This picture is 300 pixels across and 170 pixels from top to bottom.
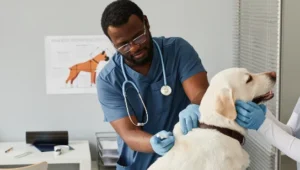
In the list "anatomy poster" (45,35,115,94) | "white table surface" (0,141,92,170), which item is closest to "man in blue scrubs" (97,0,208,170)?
"white table surface" (0,141,92,170)

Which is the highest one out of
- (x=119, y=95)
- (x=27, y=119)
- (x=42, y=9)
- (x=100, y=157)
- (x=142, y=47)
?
(x=42, y=9)

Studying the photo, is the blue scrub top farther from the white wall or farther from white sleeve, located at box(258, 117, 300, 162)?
the white wall

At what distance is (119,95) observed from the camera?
6.27 feet

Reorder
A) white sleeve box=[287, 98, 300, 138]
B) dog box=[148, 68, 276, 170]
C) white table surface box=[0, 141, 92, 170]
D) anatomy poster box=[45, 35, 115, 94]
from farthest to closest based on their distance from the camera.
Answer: anatomy poster box=[45, 35, 115, 94], white table surface box=[0, 141, 92, 170], white sleeve box=[287, 98, 300, 138], dog box=[148, 68, 276, 170]

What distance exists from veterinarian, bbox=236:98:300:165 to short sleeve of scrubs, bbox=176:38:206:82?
28 centimetres

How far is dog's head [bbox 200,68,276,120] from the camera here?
5.22ft

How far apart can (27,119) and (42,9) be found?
2.20ft

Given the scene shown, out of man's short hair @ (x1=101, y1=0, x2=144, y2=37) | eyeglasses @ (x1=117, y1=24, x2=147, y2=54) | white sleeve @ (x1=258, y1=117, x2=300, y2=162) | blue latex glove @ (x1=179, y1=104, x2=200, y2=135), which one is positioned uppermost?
man's short hair @ (x1=101, y1=0, x2=144, y2=37)

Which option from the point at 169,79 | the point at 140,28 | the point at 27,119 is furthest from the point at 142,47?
the point at 27,119

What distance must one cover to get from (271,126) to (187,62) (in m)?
0.49

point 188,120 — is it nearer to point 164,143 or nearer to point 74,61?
point 164,143

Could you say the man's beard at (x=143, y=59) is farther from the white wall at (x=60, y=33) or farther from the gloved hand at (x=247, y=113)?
the white wall at (x=60, y=33)

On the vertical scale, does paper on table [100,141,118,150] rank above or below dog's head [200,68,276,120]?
below

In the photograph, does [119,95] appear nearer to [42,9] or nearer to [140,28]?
[140,28]
